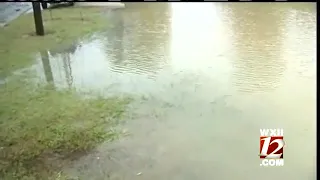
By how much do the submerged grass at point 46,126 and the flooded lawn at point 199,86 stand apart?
103 millimetres

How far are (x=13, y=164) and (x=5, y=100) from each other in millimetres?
783

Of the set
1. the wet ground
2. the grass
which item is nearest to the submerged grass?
the grass

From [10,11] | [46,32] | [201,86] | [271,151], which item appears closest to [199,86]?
[201,86]

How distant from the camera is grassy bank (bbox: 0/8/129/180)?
2035 mm

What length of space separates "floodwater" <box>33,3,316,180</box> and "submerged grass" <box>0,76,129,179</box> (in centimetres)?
12

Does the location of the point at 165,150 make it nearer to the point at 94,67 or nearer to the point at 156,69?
the point at 156,69

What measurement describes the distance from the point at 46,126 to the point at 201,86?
1.13 m

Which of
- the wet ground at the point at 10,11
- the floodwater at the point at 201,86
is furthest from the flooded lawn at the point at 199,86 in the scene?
the wet ground at the point at 10,11

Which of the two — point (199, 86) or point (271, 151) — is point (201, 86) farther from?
point (271, 151)

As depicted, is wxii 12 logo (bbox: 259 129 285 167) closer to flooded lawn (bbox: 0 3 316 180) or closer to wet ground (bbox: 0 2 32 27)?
flooded lawn (bbox: 0 3 316 180)

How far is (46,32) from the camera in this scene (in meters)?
4.18

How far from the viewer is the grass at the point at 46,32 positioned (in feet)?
11.5

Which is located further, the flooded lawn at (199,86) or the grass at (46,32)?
the grass at (46,32)

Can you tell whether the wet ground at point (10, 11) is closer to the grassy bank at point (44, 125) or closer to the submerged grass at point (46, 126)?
the grassy bank at point (44, 125)
